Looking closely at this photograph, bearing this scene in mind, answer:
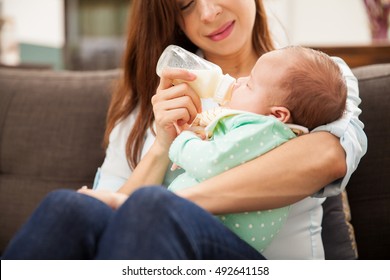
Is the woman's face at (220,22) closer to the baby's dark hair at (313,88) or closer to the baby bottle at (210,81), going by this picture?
the baby bottle at (210,81)

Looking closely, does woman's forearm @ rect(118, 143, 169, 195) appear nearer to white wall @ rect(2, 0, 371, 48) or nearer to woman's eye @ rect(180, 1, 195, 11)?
woman's eye @ rect(180, 1, 195, 11)

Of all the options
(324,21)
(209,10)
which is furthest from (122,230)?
(324,21)

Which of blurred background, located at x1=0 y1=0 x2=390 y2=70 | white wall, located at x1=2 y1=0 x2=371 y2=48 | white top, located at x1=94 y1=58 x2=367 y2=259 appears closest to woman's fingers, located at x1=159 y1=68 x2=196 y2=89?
white top, located at x1=94 y1=58 x2=367 y2=259

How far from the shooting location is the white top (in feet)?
3.44

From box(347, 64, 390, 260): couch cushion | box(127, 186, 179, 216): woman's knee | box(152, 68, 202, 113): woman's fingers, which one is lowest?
box(347, 64, 390, 260): couch cushion

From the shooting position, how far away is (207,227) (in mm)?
921

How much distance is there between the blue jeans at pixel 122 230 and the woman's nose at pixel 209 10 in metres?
0.58

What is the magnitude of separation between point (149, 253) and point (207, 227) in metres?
0.12

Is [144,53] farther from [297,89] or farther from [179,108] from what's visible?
[297,89]

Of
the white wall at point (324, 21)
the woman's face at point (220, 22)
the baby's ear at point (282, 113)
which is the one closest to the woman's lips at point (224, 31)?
the woman's face at point (220, 22)

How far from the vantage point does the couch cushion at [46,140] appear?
1.63 m

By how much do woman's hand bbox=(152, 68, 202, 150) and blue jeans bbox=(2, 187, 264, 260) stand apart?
289mm

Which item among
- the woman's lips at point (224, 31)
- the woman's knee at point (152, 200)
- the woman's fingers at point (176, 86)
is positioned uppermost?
the woman's lips at point (224, 31)
